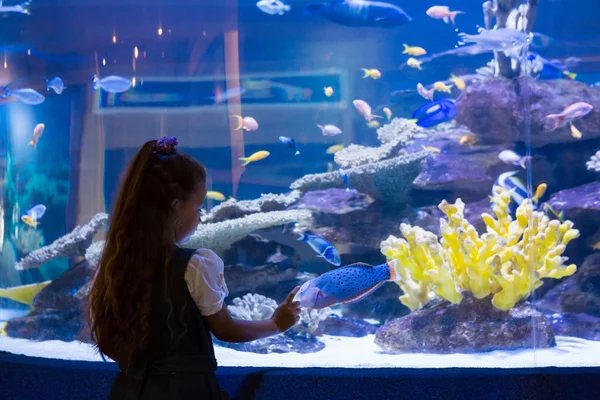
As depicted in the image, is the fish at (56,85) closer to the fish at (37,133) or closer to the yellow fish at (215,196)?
the fish at (37,133)

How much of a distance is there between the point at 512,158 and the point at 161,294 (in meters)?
3.09

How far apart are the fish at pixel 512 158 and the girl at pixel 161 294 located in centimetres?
279

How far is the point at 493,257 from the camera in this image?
10.4 ft

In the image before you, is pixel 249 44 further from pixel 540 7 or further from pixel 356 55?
pixel 540 7

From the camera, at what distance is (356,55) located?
162 inches

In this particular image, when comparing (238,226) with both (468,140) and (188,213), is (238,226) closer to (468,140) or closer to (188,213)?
(468,140)

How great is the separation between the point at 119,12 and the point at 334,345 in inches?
121

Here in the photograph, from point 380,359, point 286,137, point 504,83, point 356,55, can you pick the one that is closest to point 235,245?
point 286,137

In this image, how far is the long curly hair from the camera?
1.50m

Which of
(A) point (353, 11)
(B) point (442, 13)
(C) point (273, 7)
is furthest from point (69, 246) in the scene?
(B) point (442, 13)

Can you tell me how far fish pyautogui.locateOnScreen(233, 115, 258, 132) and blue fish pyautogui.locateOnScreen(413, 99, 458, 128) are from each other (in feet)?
4.19

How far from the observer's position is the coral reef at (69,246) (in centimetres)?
440

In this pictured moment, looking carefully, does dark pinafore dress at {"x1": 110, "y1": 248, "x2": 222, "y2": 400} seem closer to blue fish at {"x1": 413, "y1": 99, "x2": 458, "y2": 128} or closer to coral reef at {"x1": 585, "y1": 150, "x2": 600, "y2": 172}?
blue fish at {"x1": 413, "y1": 99, "x2": 458, "y2": 128}

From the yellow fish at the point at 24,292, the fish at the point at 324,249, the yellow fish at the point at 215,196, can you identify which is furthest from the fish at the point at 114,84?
the fish at the point at 324,249
